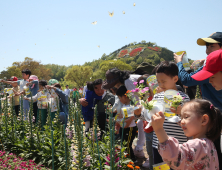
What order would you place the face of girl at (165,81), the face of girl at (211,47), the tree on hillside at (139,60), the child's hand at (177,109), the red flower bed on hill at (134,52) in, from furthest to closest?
the red flower bed on hill at (134,52) < the tree on hillside at (139,60) < the face of girl at (211,47) < the face of girl at (165,81) < the child's hand at (177,109)

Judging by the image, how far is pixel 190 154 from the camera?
1175 mm

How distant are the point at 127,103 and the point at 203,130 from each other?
185 centimetres

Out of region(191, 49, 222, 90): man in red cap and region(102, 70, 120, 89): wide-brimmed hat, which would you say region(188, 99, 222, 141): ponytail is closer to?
region(191, 49, 222, 90): man in red cap

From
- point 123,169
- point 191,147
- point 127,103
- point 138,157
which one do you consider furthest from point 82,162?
point 138,157

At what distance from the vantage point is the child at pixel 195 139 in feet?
3.73

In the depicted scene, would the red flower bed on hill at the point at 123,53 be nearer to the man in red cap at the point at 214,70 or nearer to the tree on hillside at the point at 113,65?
the tree on hillside at the point at 113,65

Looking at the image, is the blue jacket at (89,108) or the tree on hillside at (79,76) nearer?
the blue jacket at (89,108)

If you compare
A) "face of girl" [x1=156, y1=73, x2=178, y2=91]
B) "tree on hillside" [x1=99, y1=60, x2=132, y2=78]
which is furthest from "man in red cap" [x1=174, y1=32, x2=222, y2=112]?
"tree on hillside" [x1=99, y1=60, x2=132, y2=78]

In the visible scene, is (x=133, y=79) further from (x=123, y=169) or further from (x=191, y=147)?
(x=191, y=147)

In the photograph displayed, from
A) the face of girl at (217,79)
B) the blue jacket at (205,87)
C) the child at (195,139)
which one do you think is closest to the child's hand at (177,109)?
the child at (195,139)

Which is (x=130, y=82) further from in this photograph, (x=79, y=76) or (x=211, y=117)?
(x=79, y=76)

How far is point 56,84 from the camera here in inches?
202

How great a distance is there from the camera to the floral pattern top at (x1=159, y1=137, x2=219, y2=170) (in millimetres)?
1129

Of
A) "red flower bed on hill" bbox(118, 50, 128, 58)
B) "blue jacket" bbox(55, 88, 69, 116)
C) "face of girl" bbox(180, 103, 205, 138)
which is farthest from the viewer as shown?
"red flower bed on hill" bbox(118, 50, 128, 58)
